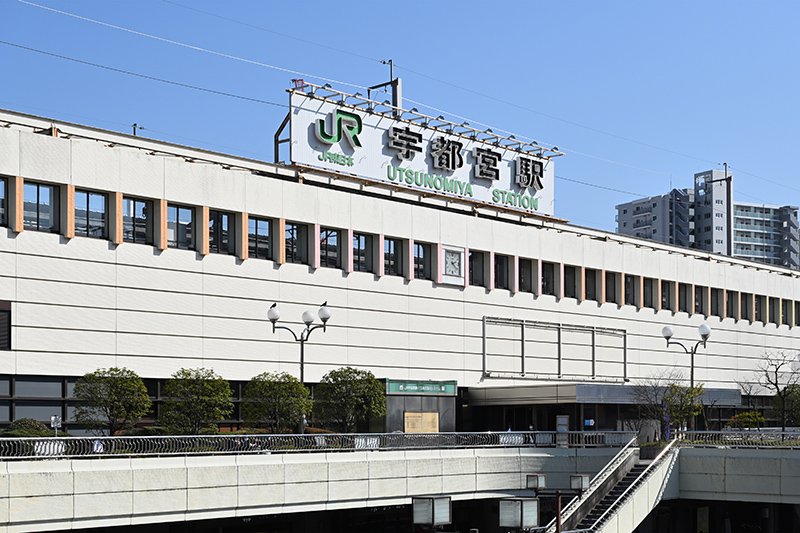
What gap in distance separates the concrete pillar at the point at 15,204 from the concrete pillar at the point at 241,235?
34.7 ft

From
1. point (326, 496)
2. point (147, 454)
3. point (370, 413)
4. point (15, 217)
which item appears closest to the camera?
point (147, 454)

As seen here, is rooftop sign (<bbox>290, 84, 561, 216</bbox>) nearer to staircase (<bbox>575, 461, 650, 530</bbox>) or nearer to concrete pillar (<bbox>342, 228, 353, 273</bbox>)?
concrete pillar (<bbox>342, 228, 353, 273</bbox>)

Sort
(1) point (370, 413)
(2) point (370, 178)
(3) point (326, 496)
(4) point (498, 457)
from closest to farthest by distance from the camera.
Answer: (3) point (326, 496) → (4) point (498, 457) → (1) point (370, 413) → (2) point (370, 178)

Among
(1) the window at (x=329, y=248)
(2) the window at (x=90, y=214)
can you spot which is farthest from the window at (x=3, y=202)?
(1) the window at (x=329, y=248)

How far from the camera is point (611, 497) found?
4312 cm

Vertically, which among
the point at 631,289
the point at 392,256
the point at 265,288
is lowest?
the point at 265,288

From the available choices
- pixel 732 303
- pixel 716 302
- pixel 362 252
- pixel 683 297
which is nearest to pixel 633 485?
pixel 362 252

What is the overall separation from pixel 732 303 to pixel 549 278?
2115 cm

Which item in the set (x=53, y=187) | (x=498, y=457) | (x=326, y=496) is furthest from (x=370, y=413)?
(x=53, y=187)

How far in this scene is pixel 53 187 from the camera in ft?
151

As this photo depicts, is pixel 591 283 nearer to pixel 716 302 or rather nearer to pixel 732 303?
pixel 716 302

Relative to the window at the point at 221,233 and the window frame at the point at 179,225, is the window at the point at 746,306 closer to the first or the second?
the window at the point at 221,233

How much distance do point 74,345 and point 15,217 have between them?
5.50 metres

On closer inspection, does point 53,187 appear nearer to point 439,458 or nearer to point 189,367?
point 189,367
